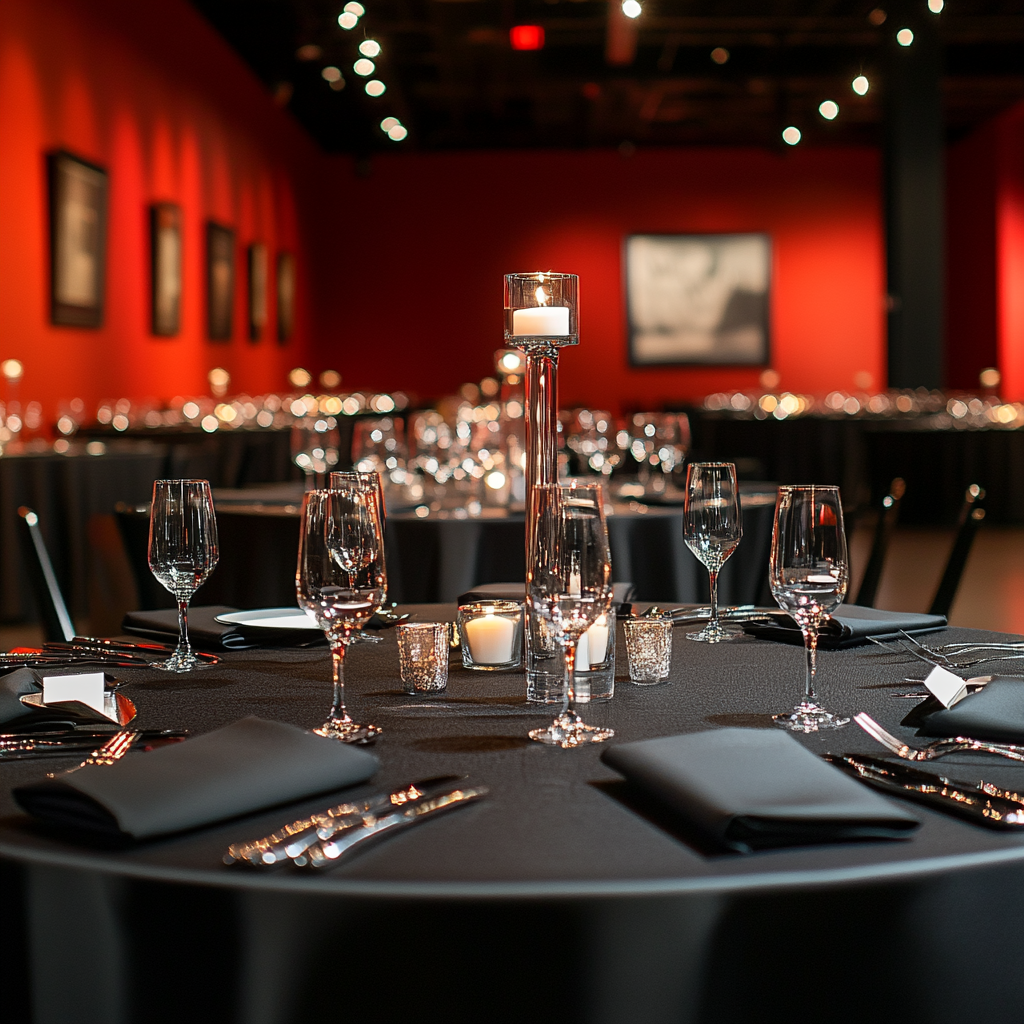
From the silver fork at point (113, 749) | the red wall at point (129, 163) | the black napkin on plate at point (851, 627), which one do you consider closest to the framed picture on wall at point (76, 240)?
the red wall at point (129, 163)

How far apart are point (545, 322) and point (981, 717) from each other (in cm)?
68

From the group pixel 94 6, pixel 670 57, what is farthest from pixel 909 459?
pixel 94 6

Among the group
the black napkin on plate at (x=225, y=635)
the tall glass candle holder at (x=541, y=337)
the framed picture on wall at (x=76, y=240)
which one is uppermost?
the framed picture on wall at (x=76, y=240)

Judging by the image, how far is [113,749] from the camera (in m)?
1.16

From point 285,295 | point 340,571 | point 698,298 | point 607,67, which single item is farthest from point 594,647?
point 698,298

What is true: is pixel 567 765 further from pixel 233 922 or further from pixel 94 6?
pixel 94 6

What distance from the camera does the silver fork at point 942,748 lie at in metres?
1.14

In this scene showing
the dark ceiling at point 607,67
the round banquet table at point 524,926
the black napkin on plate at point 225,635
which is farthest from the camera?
the dark ceiling at point 607,67

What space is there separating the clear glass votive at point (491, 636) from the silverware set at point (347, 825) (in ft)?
1.54

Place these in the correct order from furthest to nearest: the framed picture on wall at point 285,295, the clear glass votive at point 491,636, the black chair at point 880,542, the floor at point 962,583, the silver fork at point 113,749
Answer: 1. the framed picture on wall at point 285,295
2. the floor at point 962,583
3. the black chair at point 880,542
4. the clear glass votive at point 491,636
5. the silver fork at point 113,749

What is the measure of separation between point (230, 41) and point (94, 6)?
3718 mm

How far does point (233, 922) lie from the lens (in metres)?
A: 0.88

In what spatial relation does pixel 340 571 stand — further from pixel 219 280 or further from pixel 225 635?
pixel 219 280

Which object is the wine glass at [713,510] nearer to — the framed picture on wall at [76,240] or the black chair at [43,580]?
the black chair at [43,580]
